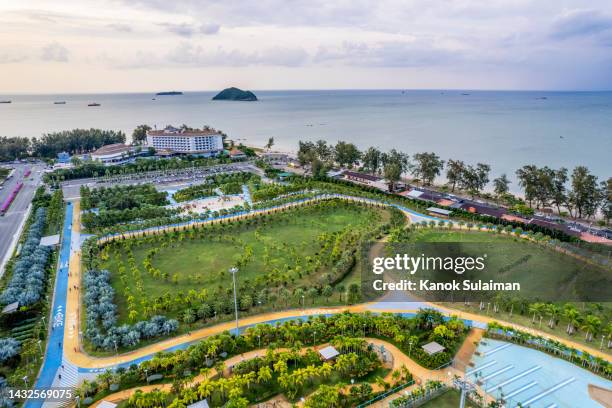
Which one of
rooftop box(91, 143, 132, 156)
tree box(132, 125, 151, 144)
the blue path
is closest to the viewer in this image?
the blue path

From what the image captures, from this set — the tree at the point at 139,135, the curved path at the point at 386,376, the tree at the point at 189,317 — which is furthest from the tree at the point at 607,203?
the tree at the point at 139,135

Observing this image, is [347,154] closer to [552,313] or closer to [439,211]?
[439,211]

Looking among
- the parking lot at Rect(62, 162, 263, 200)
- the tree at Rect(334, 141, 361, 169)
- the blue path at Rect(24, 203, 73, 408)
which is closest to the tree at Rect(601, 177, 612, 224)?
the tree at Rect(334, 141, 361, 169)

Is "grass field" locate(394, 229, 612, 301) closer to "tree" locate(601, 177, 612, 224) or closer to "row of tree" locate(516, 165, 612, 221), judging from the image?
"tree" locate(601, 177, 612, 224)

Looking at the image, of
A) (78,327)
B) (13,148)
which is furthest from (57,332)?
(13,148)

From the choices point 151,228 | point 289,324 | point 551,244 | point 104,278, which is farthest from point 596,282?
point 151,228

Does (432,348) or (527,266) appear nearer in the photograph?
(432,348)

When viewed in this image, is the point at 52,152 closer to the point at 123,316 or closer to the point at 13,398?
the point at 123,316
